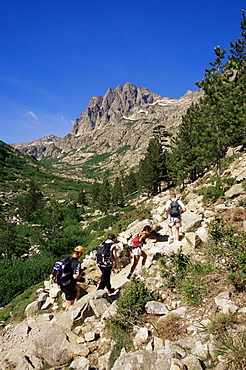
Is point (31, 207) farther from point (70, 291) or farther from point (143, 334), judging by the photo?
point (143, 334)

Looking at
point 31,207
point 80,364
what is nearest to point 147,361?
point 80,364

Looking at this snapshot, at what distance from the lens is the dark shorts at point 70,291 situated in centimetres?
696

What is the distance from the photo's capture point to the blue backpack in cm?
676

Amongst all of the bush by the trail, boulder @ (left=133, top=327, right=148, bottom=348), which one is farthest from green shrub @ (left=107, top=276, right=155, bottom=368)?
the bush by the trail

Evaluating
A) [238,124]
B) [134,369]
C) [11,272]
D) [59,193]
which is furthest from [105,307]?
[59,193]

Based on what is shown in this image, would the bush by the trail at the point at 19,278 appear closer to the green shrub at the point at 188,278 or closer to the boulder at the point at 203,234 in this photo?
the green shrub at the point at 188,278

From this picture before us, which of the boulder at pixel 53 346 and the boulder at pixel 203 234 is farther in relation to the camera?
the boulder at pixel 203 234

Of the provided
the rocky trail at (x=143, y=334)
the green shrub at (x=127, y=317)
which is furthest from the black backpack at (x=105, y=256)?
the green shrub at (x=127, y=317)

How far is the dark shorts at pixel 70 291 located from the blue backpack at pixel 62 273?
0.69ft

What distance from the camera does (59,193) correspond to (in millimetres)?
78250

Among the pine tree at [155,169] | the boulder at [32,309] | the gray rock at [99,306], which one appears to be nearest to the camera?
the gray rock at [99,306]

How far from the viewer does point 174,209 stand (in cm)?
891

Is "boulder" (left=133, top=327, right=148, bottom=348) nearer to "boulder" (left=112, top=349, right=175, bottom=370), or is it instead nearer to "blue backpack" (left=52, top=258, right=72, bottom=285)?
"boulder" (left=112, top=349, right=175, bottom=370)

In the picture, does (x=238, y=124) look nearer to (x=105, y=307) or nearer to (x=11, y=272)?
(x=105, y=307)
